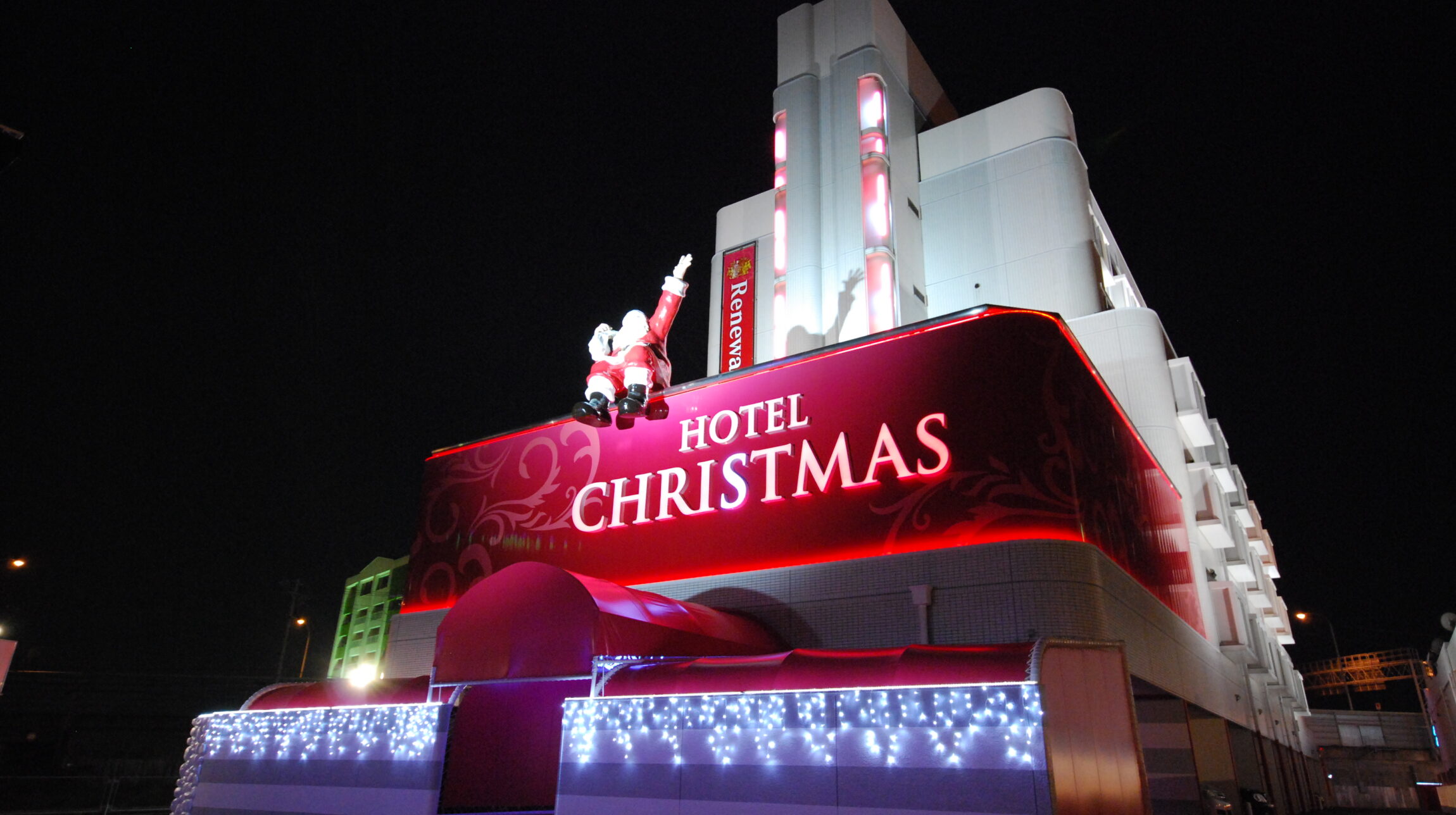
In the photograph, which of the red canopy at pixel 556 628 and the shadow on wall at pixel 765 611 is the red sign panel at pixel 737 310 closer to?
the shadow on wall at pixel 765 611

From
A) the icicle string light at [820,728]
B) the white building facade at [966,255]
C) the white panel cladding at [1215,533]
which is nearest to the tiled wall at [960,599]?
the icicle string light at [820,728]

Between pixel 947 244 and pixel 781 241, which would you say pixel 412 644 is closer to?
pixel 781 241

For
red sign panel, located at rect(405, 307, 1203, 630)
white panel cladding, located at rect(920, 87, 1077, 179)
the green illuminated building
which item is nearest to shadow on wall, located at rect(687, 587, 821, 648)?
red sign panel, located at rect(405, 307, 1203, 630)

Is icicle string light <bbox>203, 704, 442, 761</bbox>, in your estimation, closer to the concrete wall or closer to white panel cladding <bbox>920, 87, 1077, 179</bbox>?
the concrete wall

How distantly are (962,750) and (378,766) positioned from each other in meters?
6.66

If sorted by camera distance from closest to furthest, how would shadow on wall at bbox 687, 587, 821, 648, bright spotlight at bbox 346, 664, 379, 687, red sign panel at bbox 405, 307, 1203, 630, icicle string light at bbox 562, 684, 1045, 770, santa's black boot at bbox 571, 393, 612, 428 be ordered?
icicle string light at bbox 562, 684, 1045, 770 < red sign panel at bbox 405, 307, 1203, 630 < shadow on wall at bbox 687, 587, 821, 648 < bright spotlight at bbox 346, 664, 379, 687 < santa's black boot at bbox 571, 393, 612, 428

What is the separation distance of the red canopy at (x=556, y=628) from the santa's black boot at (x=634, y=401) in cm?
308

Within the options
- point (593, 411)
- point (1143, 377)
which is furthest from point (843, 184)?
point (593, 411)

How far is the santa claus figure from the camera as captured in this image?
12086 millimetres

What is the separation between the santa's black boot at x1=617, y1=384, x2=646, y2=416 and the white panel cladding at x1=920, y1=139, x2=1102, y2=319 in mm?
8656

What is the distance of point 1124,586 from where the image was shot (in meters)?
10.3

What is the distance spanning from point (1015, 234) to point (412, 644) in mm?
14468

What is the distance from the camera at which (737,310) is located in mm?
20453

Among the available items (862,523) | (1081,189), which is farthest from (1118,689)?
(1081,189)
